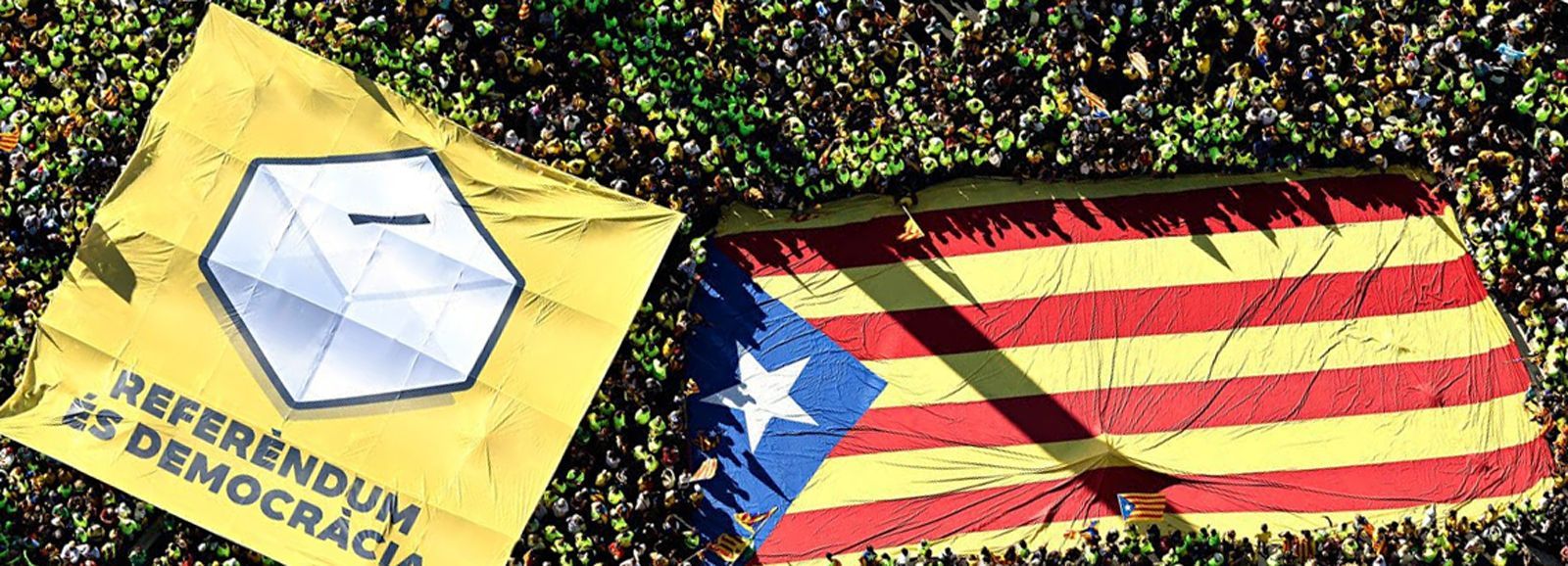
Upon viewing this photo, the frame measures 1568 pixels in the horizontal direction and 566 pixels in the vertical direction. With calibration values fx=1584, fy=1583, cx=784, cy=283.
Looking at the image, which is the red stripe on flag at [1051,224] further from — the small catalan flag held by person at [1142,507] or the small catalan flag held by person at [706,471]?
the small catalan flag held by person at [1142,507]

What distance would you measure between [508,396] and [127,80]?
21.3ft

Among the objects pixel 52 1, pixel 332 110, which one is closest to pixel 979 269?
pixel 332 110

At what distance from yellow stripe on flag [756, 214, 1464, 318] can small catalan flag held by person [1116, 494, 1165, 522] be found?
265 cm

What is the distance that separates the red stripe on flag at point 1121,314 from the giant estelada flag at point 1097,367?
0.09ft

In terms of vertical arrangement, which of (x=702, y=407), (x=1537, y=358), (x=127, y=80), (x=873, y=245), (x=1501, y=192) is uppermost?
(x=1501, y=192)

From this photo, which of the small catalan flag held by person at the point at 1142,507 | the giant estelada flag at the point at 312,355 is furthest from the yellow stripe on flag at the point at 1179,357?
the giant estelada flag at the point at 312,355

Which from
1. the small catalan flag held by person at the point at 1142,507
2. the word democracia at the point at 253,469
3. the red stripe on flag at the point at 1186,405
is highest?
the red stripe on flag at the point at 1186,405

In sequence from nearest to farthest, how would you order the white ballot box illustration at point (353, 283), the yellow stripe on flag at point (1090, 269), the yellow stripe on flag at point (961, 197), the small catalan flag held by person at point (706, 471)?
the white ballot box illustration at point (353, 283), the small catalan flag held by person at point (706, 471), the yellow stripe on flag at point (1090, 269), the yellow stripe on flag at point (961, 197)

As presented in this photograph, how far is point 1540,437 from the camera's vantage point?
65.5 ft

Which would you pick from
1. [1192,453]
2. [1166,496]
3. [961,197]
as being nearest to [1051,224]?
[961,197]

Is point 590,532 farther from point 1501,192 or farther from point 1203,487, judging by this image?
point 1501,192

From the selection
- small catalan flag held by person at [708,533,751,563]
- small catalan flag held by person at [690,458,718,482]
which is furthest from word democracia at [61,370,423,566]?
small catalan flag held by person at [708,533,751,563]

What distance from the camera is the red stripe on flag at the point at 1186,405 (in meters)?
19.8

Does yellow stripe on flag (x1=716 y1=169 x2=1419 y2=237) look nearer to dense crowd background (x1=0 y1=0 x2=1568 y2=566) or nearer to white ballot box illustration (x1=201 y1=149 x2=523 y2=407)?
dense crowd background (x1=0 y1=0 x2=1568 y2=566)
